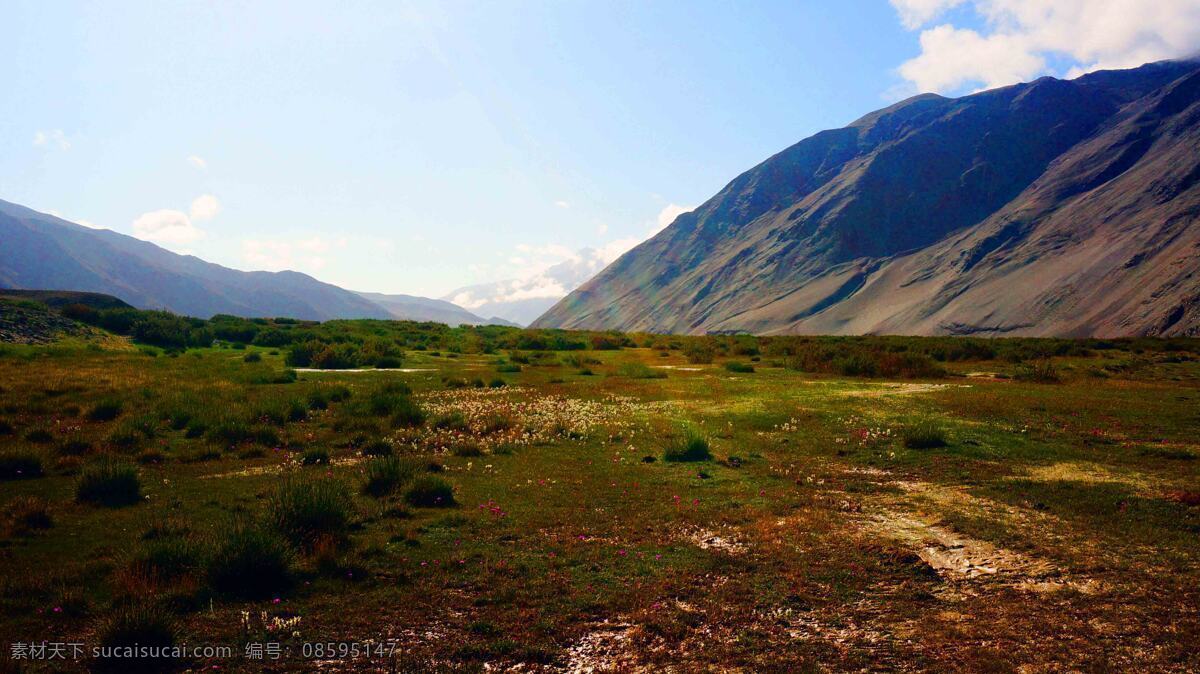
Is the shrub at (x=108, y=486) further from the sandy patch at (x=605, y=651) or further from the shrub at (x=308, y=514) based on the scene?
the sandy patch at (x=605, y=651)

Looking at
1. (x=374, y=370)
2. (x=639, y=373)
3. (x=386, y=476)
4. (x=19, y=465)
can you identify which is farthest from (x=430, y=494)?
(x=374, y=370)

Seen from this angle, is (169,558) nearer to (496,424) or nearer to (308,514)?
(308,514)

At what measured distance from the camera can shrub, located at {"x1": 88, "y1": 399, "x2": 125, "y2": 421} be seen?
19.6 metres

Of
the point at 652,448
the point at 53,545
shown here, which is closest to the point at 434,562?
the point at 53,545

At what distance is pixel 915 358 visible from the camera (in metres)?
36.3

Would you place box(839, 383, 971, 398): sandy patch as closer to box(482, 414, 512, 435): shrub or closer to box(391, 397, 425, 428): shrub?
box(482, 414, 512, 435): shrub

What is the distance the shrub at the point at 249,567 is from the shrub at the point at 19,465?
933 centimetres

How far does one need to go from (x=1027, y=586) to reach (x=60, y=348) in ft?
180

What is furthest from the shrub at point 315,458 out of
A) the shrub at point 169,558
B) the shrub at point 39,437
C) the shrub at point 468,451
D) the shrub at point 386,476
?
the shrub at point 39,437

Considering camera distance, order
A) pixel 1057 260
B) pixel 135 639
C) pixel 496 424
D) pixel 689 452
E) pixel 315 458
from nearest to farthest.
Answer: pixel 135 639 < pixel 315 458 < pixel 689 452 < pixel 496 424 < pixel 1057 260

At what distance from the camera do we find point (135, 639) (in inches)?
234

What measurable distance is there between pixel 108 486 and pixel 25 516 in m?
1.60

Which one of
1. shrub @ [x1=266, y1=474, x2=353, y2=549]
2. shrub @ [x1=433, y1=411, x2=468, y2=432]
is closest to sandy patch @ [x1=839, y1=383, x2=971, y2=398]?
shrub @ [x1=433, y1=411, x2=468, y2=432]

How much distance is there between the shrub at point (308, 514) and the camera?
9227 millimetres
